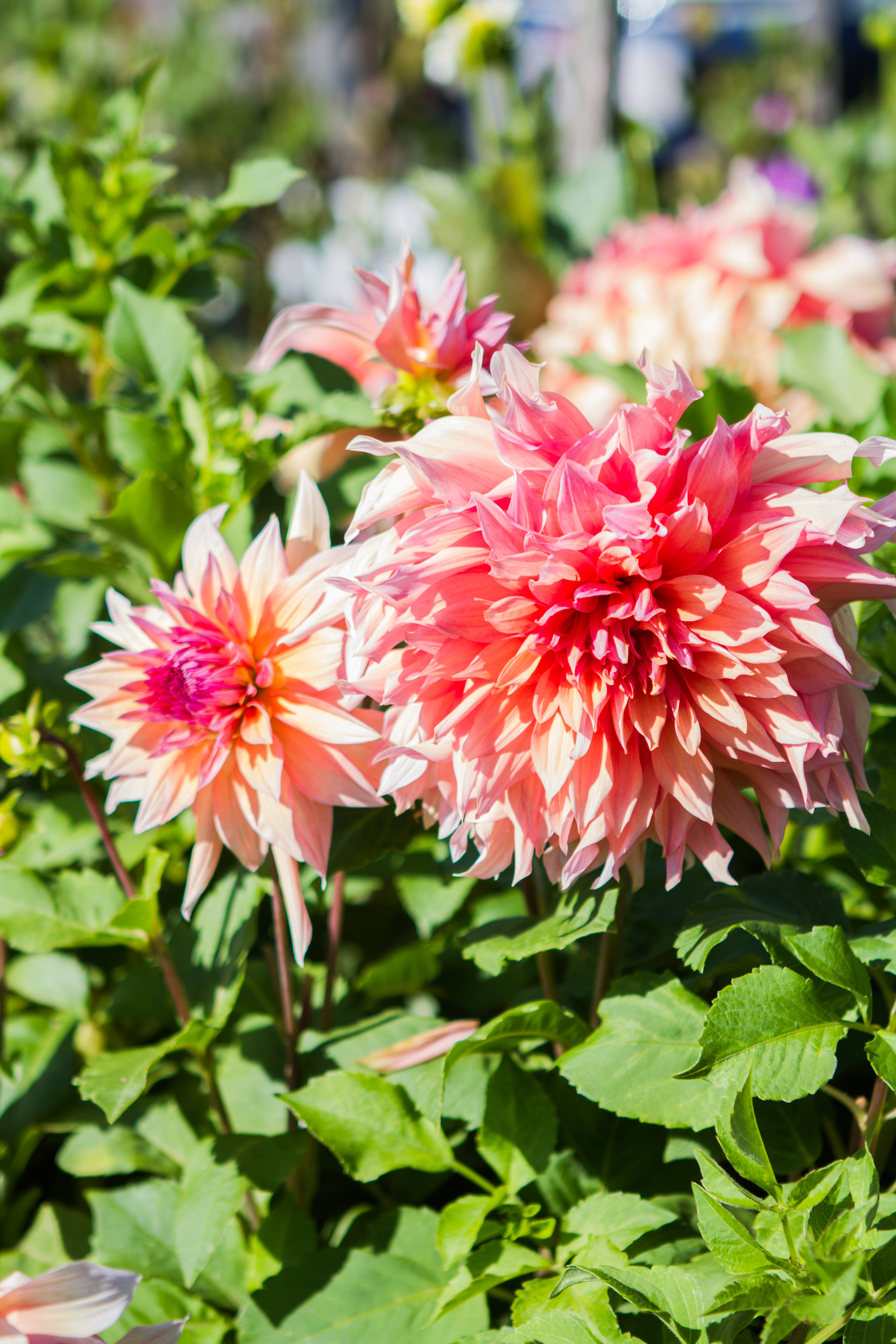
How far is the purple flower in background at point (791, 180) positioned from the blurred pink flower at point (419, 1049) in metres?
1.66

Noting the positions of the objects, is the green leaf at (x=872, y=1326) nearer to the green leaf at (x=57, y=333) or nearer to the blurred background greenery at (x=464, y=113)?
the blurred background greenery at (x=464, y=113)

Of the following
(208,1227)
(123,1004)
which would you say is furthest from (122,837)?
(208,1227)

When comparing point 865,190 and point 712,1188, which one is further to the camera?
point 865,190

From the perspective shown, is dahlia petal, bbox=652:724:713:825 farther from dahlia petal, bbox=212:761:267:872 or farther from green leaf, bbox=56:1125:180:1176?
green leaf, bbox=56:1125:180:1176

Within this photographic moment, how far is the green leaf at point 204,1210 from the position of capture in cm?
50

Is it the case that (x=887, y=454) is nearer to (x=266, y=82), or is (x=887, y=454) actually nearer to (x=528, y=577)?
(x=528, y=577)

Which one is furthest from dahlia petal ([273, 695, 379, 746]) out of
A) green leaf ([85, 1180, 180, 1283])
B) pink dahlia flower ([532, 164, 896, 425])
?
pink dahlia flower ([532, 164, 896, 425])

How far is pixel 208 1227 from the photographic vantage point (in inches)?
20.2

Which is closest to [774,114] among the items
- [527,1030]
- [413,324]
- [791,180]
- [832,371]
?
[791,180]

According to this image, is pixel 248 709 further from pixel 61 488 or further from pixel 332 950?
pixel 61 488

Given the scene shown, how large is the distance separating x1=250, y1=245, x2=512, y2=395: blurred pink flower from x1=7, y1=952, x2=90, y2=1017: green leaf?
0.42 meters

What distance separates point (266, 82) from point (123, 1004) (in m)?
3.59

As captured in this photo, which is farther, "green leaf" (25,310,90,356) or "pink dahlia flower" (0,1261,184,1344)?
"green leaf" (25,310,90,356)

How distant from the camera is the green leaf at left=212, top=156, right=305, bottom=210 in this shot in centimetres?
75
